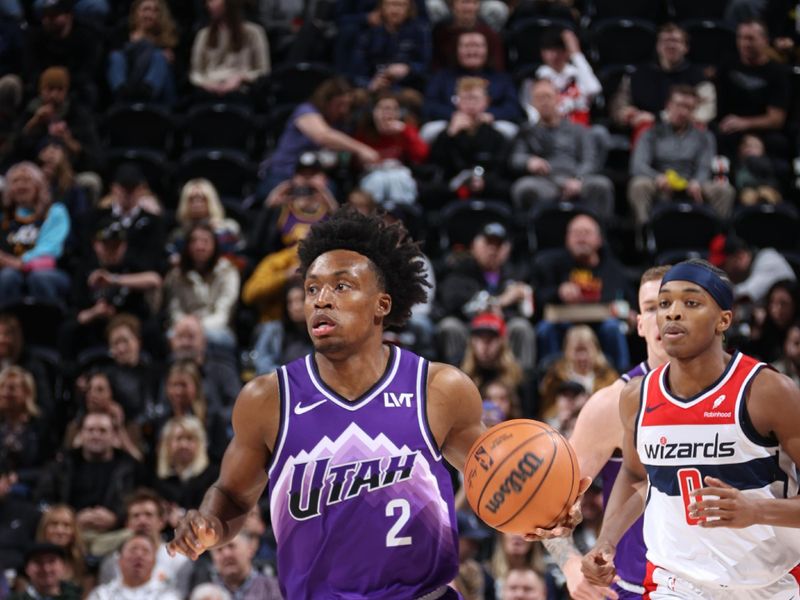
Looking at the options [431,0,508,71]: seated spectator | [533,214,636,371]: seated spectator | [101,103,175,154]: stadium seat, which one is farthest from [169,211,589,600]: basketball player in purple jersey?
[431,0,508,71]: seated spectator

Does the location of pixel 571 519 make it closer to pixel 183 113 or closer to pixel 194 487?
pixel 194 487

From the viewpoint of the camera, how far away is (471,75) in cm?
1310

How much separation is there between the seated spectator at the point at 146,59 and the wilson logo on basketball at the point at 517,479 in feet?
30.5

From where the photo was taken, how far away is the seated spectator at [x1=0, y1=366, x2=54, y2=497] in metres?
10.1

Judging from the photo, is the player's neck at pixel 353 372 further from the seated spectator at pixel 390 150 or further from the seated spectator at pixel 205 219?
the seated spectator at pixel 390 150

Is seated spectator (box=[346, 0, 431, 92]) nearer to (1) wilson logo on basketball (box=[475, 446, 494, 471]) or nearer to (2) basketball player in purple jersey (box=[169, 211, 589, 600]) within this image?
(2) basketball player in purple jersey (box=[169, 211, 589, 600])

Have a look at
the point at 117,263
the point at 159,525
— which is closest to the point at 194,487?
the point at 159,525

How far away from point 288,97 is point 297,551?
8.98 m

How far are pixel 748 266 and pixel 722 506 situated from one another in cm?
730

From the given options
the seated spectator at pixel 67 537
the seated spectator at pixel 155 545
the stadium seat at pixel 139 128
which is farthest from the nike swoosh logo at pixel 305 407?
the stadium seat at pixel 139 128

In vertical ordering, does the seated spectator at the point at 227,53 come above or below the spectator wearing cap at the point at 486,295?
above

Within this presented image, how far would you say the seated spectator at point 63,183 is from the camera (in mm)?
11844

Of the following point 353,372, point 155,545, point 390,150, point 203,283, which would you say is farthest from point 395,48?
point 353,372

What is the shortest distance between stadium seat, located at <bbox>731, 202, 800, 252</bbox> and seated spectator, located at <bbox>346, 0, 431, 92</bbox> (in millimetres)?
3318
